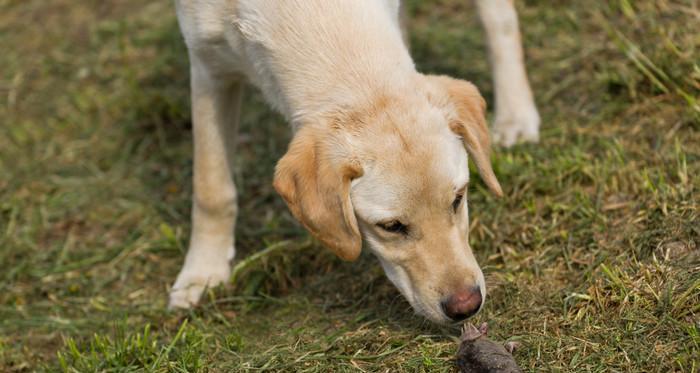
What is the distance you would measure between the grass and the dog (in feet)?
1.32

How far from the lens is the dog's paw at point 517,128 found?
231 inches

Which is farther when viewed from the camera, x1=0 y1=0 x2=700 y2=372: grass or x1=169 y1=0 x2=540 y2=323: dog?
x1=0 y1=0 x2=700 y2=372: grass

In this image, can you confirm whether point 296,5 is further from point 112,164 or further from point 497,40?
point 112,164

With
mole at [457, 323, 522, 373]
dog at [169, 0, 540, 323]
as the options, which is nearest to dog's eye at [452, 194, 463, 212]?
dog at [169, 0, 540, 323]

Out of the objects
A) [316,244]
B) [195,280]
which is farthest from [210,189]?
[316,244]

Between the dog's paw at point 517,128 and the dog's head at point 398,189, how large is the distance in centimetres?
178

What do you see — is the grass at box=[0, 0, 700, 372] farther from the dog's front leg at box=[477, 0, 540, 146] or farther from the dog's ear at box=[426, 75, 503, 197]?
the dog's ear at box=[426, 75, 503, 197]

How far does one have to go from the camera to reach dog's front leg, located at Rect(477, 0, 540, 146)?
596cm

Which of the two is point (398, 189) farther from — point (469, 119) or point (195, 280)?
point (195, 280)

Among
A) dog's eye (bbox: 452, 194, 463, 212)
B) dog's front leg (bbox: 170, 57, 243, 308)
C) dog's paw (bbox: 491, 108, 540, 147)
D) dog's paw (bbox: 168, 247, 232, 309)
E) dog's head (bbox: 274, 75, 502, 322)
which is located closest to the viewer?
dog's head (bbox: 274, 75, 502, 322)

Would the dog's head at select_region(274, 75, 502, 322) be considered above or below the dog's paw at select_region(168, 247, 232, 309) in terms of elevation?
above

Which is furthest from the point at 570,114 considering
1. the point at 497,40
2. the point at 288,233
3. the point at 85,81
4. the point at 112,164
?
the point at 85,81

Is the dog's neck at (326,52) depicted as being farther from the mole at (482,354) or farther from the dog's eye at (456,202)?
the mole at (482,354)

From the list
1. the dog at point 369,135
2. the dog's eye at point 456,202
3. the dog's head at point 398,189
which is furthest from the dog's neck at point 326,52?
the dog's eye at point 456,202
